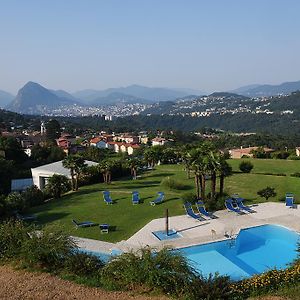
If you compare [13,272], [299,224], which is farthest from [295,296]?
[299,224]

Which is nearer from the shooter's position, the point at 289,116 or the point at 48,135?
the point at 48,135

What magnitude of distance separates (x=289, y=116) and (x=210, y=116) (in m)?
43.2

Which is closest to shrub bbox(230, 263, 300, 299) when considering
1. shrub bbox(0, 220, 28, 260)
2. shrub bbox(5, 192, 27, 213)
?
shrub bbox(0, 220, 28, 260)

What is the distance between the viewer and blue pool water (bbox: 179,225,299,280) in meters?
13.3

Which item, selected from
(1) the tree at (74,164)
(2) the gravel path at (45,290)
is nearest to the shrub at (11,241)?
(2) the gravel path at (45,290)

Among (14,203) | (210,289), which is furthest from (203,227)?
(14,203)

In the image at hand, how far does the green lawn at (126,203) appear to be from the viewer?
17328 millimetres

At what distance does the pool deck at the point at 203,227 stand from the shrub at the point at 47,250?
3324 mm

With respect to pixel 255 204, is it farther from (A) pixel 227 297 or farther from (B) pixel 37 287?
(B) pixel 37 287

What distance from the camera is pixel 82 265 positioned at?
34.4 ft

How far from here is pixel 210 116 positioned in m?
185

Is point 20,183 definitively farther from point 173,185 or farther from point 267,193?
point 267,193

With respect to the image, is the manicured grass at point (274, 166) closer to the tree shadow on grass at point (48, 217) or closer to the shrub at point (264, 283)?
the tree shadow on grass at point (48, 217)

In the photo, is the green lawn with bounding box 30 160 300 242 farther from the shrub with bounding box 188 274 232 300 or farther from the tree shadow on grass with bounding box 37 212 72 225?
the shrub with bounding box 188 274 232 300
